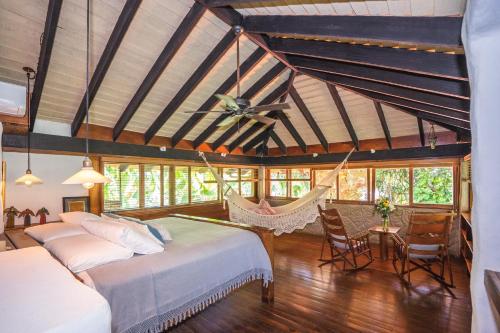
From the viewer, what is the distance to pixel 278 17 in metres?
2.19

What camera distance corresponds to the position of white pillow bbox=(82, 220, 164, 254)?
190 cm

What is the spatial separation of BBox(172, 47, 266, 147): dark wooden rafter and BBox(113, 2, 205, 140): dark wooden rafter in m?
0.95

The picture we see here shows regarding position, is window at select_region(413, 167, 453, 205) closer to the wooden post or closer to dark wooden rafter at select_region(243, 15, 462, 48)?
dark wooden rafter at select_region(243, 15, 462, 48)

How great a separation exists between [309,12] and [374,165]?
4.05 metres

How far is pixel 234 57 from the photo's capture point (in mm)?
3301

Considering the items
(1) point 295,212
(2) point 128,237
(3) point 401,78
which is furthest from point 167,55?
(1) point 295,212

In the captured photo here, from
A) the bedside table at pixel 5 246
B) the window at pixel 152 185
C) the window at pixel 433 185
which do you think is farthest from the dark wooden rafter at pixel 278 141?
the bedside table at pixel 5 246

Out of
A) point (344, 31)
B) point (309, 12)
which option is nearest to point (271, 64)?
point (309, 12)

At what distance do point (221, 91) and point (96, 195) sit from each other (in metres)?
2.55

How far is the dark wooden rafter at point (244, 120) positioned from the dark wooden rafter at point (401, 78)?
36.1 inches

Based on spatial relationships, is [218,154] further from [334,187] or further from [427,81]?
[427,81]

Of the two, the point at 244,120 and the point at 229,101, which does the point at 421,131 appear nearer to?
the point at 244,120

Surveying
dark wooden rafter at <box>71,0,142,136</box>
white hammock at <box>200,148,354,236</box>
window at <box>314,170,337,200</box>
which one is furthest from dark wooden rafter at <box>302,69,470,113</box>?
window at <box>314,170,337,200</box>

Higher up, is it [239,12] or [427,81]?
[239,12]
